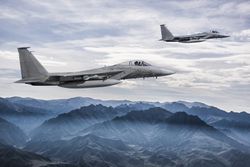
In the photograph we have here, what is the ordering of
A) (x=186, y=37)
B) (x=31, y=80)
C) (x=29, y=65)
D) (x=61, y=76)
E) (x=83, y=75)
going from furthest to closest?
(x=186, y=37) → (x=83, y=75) → (x=61, y=76) → (x=29, y=65) → (x=31, y=80)

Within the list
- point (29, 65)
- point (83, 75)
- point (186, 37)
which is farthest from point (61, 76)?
point (186, 37)

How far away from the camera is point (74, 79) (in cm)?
7550

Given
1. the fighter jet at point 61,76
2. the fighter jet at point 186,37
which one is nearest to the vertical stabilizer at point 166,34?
the fighter jet at point 186,37

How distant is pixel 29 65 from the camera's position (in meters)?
73.6

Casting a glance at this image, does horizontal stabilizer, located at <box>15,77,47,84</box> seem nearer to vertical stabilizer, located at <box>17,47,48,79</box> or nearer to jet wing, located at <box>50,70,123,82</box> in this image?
vertical stabilizer, located at <box>17,47,48,79</box>

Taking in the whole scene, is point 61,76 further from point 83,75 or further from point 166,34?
point 166,34

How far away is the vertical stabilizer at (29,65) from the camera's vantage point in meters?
73.0

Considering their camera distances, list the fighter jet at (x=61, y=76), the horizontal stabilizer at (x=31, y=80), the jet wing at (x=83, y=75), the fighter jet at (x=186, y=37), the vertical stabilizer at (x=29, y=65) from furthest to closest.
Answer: the fighter jet at (x=186, y=37) < the jet wing at (x=83, y=75) < the fighter jet at (x=61, y=76) < the vertical stabilizer at (x=29, y=65) < the horizontal stabilizer at (x=31, y=80)

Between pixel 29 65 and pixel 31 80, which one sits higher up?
pixel 29 65

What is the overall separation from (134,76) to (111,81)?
11148mm

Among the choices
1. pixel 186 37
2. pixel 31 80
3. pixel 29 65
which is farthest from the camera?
pixel 186 37

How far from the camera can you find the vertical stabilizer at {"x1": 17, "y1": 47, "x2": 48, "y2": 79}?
73.0m

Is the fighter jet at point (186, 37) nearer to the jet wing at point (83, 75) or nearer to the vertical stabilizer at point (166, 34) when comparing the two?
the vertical stabilizer at point (166, 34)

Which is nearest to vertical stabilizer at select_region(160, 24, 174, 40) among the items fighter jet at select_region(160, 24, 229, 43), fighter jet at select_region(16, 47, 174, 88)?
fighter jet at select_region(160, 24, 229, 43)
